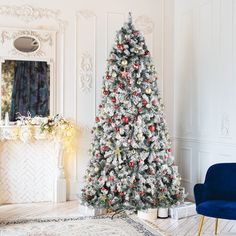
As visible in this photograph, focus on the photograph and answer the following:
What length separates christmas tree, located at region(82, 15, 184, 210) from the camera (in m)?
4.82

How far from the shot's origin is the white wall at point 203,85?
194 inches

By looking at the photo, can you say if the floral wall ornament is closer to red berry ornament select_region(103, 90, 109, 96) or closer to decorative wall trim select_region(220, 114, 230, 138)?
red berry ornament select_region(103, 90, 109, 96)

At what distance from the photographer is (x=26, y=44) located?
5570mm

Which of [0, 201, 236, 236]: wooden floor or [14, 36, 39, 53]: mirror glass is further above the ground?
[14, 36, 39, 53]: mirror glass

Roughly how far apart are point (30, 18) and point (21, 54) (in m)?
0.59

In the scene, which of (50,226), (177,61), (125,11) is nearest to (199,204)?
(50,226)

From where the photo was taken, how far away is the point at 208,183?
13.2 ft

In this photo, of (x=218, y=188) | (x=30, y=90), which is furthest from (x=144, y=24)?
(x=218, y=188)

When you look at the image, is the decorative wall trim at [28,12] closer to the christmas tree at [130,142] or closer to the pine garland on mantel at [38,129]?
the christmas tree at [130,142]

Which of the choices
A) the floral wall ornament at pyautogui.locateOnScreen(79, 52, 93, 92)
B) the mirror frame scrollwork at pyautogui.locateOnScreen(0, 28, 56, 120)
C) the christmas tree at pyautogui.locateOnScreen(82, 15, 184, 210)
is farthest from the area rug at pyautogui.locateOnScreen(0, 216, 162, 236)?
the floral wall ornament at pyautogui.locateOnScreen(79, 52, 93, 92)

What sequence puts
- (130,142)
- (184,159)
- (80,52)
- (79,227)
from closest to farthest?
(79,227) → (130,142) → (80,52) → (184,159)

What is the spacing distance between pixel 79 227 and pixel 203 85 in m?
2.81

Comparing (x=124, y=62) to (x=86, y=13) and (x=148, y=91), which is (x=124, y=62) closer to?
(x=148, y=91)

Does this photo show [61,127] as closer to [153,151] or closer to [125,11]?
[153,151]
